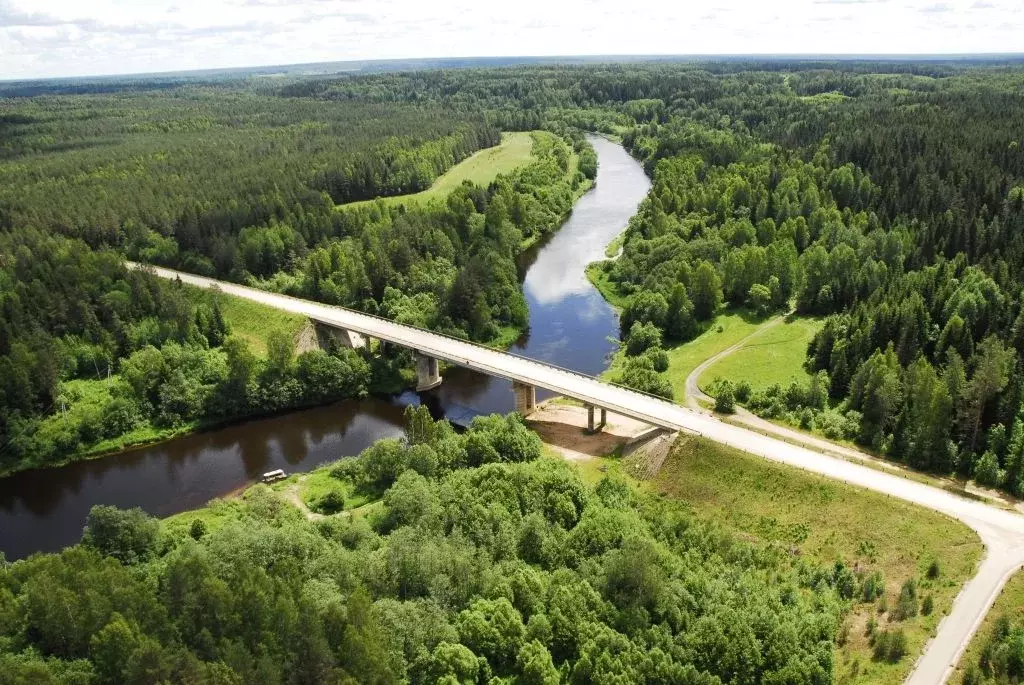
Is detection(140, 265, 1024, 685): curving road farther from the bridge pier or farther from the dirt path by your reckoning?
the dirt path

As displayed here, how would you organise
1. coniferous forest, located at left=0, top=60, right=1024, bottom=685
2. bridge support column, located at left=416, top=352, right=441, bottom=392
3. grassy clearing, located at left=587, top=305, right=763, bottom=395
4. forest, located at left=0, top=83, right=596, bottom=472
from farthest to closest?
1. bridge support column, located at left=416, top=352, right=441, bottom=392
2. grassy clearing, located at left=587, top=305, right=763, bottom=395
3. forest, located at left=0, top=83, right=596, bottom=472
4. coniferous forest, located at left=0, top=60, right=1024, bottom=685

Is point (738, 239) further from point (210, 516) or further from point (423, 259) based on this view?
point (210, 516)

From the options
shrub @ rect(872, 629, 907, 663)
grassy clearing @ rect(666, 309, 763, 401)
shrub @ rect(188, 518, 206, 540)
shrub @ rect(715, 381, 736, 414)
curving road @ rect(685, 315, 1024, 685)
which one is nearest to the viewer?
curving road @ rect(685, 315, 1024, 685)

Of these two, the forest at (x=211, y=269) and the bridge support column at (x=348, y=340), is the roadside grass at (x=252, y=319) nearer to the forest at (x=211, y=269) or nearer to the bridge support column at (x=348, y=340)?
the forest at (x=211, y=269)

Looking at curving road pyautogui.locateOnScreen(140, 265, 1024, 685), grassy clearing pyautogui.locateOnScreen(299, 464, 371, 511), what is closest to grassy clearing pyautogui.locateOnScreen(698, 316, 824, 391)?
curving road pyautogui.locateOnScreen(140, 265, 1024, 685)

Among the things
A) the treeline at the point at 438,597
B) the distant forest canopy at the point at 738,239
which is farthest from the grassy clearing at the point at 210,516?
the distant forest canopy at the point at 738,239

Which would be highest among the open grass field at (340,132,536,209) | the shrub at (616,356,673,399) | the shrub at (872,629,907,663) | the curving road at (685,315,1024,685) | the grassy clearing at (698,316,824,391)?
the open grass field at (340,132,536,209)

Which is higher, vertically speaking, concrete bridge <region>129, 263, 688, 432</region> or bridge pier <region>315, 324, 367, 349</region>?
concrete bridge <region>129, 263, 688, 432</region>
